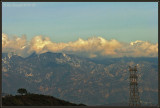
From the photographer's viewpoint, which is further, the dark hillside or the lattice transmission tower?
the lattice transmission tower

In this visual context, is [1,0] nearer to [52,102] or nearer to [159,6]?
[159,6]

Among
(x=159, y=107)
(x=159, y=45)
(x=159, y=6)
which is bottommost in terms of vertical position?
(x=159, y=107)

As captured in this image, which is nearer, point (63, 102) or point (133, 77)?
point (133, 77)

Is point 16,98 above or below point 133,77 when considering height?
below

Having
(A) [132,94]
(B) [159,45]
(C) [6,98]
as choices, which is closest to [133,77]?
(A) [132,94]

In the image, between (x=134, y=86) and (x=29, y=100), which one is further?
(x=29, y=100)

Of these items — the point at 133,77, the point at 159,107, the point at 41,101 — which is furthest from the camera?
the point at 41,101

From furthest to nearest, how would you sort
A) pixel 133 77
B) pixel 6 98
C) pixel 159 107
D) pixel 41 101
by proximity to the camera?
pixel 41 101, pixel 133 77, pixel 6 98, pixel 159 107

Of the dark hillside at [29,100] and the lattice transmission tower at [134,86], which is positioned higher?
the lattice transmission tower at [134,86]

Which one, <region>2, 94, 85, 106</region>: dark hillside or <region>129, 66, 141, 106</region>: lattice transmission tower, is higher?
<region>129, 66, 141, 106</region>: lattice transmission tower

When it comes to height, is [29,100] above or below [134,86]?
below

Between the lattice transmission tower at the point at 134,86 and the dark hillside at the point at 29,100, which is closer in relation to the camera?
the dark hillside at the point at 29,100
